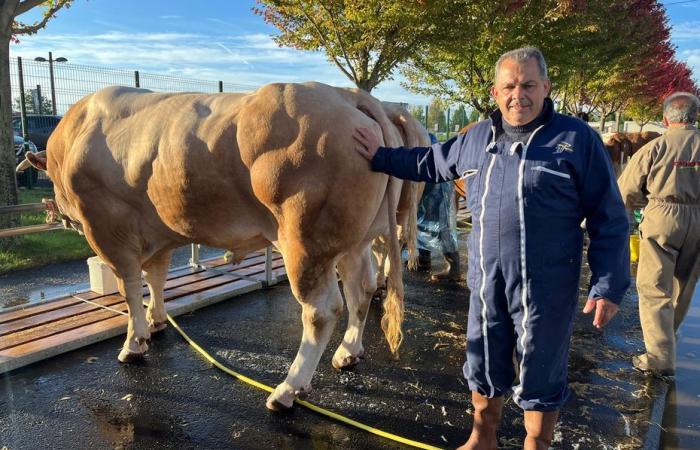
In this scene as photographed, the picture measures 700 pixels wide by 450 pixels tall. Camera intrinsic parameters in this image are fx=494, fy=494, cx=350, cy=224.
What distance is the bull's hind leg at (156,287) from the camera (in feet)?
13.7

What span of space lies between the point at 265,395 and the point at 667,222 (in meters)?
3.07

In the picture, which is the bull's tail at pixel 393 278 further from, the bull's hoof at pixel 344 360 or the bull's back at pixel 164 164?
the bull's back at pixel 164 164

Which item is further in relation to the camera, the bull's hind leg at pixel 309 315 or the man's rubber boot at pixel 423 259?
the man's rubber boot at pixel 423 259

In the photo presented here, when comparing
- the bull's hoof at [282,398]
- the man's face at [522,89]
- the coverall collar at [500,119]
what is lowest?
the bull's hoof at [282,398]

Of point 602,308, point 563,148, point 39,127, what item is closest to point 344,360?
point 602,308

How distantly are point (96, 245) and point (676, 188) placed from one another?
4.22m

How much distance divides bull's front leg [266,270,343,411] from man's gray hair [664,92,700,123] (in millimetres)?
2674

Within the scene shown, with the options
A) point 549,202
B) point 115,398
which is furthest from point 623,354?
point 115,398

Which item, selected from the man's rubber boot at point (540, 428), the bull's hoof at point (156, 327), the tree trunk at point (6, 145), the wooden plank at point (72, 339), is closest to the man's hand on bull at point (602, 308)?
the man's rubber boot at point (540, 428)

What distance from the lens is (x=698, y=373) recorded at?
12.3ft

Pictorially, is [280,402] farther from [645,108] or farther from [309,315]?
[645,108]

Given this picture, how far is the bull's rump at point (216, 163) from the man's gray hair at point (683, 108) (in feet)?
7.39

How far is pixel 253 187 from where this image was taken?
115 inches

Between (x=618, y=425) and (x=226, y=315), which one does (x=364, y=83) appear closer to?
(x=226, y=315)
